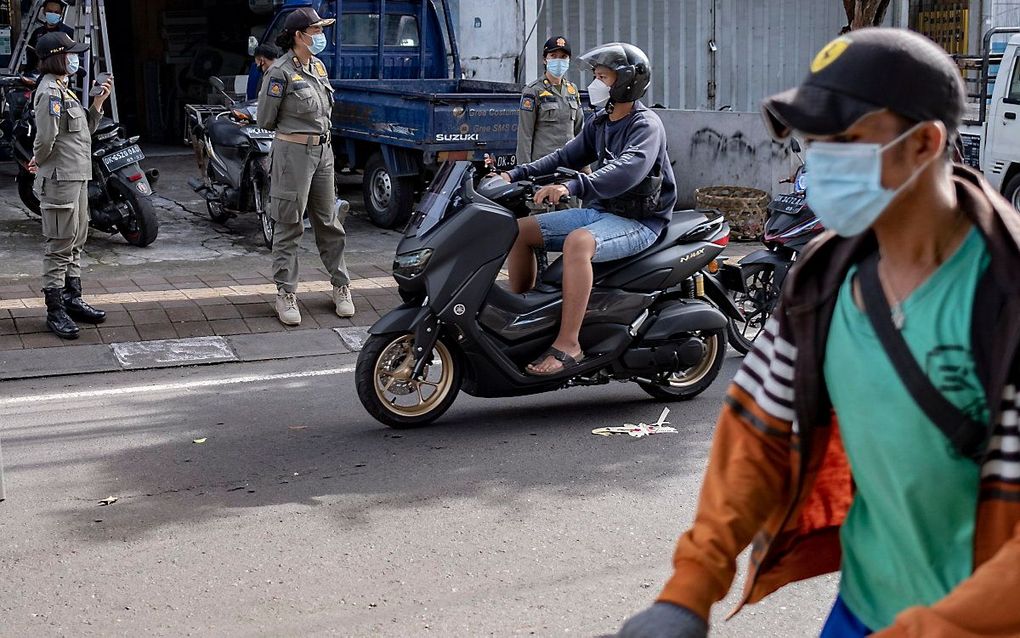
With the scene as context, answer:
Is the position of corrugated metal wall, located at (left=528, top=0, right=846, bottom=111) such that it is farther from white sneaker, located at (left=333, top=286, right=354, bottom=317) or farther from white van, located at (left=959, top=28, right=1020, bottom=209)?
white sneaker, located at (left=333, top=286, right=354, bottom=317)

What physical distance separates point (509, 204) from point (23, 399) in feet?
9.36

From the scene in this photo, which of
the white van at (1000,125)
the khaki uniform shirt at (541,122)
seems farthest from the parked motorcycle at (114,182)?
the white van at (1000,125)

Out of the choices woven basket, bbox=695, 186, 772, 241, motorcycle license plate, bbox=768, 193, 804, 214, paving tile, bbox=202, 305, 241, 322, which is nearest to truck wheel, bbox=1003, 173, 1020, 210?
woven basket, bbox=695, 186, 772, 241

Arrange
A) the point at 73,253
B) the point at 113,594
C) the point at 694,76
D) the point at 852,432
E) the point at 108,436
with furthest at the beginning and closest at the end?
the point at 694,76 < the point at 73,253 < the point at 108,436 < the point at 113,594 < the point at 852,432

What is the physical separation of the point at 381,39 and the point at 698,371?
8.37 m

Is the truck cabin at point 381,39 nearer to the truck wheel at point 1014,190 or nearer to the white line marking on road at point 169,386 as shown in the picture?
the truck wheel at point 1014,190

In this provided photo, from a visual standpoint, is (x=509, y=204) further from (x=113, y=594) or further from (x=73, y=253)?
(x=73, y=253)

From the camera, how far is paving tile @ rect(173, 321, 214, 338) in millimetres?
8609

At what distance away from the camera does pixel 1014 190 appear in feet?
43.0

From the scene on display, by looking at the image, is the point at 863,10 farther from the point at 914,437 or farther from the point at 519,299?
the point at 914,437

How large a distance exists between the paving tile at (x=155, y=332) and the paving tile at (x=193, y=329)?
0.04 meters

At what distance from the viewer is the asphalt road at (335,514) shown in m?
4.29

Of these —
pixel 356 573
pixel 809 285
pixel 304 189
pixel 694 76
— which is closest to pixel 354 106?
pixel 304 189

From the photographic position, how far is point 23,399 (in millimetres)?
7215
